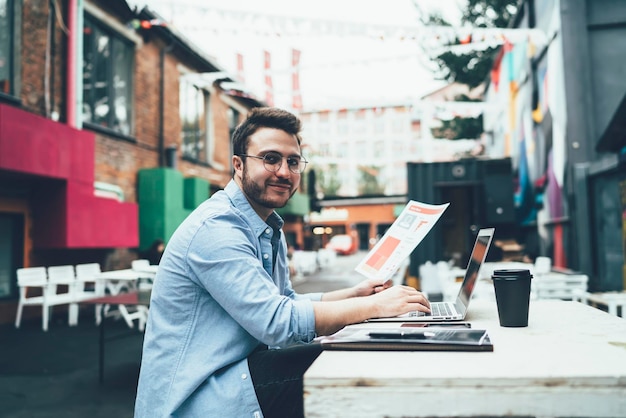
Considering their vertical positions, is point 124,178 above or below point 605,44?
below

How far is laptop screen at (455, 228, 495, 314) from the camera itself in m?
1.70

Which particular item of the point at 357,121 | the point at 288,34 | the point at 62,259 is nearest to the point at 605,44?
the point at 288,34

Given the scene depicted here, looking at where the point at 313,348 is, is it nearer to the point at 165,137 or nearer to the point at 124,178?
the point at 124,178

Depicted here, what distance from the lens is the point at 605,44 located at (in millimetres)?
8031

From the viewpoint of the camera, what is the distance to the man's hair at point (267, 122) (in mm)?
1776

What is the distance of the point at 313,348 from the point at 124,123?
32.3ft

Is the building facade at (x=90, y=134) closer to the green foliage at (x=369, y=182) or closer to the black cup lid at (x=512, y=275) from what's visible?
the black cup lid at (x=512, y=275)

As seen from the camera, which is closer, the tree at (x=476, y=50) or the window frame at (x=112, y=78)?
the window frame at (x=112, y=78)

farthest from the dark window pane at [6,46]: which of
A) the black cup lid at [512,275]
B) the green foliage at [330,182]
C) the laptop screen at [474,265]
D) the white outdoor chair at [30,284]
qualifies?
the green foliage at [330,182]

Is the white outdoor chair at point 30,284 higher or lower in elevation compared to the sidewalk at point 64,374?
higher

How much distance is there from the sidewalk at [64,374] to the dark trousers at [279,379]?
2625mm

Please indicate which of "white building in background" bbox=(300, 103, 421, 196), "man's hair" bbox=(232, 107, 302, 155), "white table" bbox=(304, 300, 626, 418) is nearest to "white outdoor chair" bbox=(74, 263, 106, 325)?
"man's hair" bbox=(232, 107, 302, 155)

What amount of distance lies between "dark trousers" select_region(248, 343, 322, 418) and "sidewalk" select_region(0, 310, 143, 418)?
2625mm

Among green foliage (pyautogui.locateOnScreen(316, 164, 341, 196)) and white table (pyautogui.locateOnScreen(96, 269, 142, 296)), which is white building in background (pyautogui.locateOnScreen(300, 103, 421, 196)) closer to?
green foliage (pyautogui.locateOnScreen(316, 164, 341, 196))
